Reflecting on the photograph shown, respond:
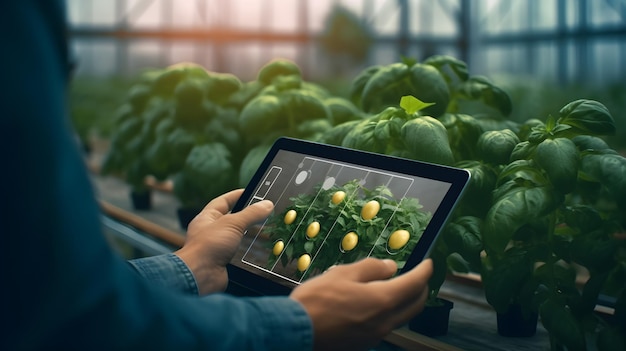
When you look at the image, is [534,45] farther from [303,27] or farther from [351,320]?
[351,320]

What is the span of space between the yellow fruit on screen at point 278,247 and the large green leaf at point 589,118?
37 cm

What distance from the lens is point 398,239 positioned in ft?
2.29

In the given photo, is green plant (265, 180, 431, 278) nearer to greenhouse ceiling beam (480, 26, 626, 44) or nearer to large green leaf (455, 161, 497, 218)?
large green leaf (455, 161, 497, 218)

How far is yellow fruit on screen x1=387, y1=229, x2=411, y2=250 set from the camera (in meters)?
0.69

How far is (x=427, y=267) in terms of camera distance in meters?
0.64

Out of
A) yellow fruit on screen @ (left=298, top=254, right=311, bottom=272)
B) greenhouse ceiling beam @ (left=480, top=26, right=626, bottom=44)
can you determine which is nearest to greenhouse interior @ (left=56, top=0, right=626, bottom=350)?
yellow fruit on screen @ (left=298, top=254, right=311, bottom=272)

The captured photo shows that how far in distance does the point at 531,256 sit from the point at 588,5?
483 centimetres

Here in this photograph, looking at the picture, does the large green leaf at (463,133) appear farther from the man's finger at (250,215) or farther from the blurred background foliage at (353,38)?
the blurred background foliage at (353,38)

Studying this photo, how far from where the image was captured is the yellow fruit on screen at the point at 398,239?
0.69 meters

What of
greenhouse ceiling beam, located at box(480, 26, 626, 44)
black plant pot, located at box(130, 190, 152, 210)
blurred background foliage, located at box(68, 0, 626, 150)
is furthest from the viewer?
blurred background foliage, located at box(68, 0, 626, 150)

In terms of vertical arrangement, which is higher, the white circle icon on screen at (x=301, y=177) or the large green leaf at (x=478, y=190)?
the white circle icon on screen at (x=301, y=177)

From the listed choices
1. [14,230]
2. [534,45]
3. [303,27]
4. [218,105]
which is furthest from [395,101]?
[303,27]

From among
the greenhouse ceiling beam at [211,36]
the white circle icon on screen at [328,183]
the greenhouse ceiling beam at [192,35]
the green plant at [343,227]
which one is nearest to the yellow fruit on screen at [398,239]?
the green plant at [343,227]

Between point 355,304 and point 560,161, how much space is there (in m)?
0.35
